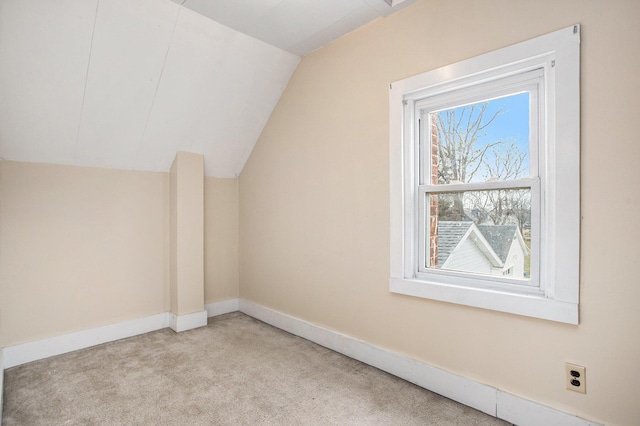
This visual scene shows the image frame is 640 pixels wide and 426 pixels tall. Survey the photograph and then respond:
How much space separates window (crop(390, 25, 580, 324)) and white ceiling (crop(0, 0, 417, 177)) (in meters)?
0.84

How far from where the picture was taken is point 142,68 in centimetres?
241

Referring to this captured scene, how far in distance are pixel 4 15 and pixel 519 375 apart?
341cm

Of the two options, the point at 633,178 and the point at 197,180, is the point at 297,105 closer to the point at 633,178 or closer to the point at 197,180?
the point at 197,180

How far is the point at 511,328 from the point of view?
177 cm

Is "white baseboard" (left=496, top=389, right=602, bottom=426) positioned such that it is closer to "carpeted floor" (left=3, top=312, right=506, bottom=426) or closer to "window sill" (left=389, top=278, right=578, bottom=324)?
"carpeted floor" (left=3, top=312, right=506, bottom=426)

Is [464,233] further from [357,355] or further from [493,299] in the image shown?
[357,355]

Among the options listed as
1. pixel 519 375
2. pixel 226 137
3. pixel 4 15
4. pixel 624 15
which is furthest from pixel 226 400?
pixel 624 15

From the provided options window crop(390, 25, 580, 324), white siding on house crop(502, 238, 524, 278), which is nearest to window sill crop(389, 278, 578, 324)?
window crop(390, 25, 580, 324)

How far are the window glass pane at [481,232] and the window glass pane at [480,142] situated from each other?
0.12 m

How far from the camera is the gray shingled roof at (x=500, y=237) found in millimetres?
1866

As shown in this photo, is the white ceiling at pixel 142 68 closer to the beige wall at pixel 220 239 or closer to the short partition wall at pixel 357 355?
the beige wall at pixel 220 239

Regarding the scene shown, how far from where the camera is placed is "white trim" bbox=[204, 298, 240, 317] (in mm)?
3533

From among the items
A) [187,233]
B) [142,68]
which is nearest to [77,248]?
[187,233]

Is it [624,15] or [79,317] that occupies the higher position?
[624,15]
